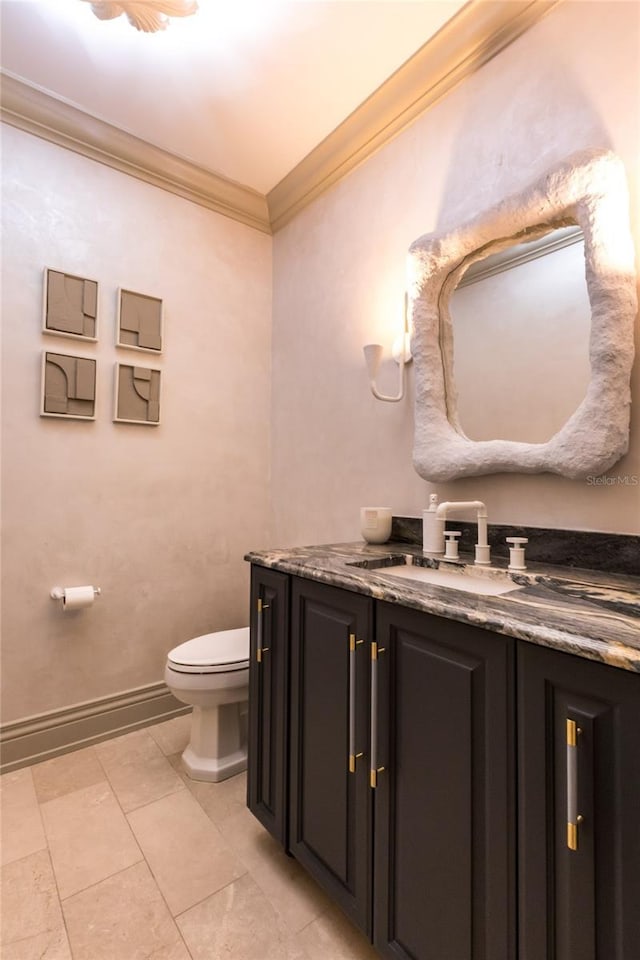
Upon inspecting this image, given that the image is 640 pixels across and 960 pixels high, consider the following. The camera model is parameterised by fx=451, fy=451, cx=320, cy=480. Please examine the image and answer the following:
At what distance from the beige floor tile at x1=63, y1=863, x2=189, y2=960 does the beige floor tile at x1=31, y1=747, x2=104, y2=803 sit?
1.72 ft

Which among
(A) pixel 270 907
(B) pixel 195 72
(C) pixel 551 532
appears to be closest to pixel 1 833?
(A) pixel 270 907

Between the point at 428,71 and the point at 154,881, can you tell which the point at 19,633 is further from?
the point at 428,71

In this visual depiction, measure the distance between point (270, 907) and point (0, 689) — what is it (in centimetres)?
132

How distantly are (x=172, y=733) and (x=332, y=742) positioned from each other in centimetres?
128

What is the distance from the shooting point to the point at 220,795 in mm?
1677

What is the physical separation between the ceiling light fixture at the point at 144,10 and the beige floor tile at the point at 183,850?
2.73m

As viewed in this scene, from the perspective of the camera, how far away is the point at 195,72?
1.77m

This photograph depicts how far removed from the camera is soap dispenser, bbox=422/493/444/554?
4.94 ft

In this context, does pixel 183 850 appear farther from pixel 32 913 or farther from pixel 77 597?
pixel 77 597

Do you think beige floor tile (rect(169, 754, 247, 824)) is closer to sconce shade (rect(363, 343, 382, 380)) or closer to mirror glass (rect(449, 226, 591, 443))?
mirror glass (rect(449, 226, 591, 443))

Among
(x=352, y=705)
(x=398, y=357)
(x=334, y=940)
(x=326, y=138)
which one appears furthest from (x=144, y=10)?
(x=334, y=940)

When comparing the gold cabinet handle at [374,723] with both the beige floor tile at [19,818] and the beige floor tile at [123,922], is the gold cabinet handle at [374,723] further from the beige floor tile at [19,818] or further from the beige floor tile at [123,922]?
the beige floor tile at [19,818]

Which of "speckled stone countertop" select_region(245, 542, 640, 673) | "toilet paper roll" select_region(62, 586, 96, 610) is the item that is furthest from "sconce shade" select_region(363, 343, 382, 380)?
"toilet paper roll" select_region(62, 586, 96, 610)

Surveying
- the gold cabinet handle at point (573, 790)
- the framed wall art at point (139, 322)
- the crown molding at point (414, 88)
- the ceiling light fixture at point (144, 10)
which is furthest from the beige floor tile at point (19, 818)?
the crown molding at point (414, 88)
